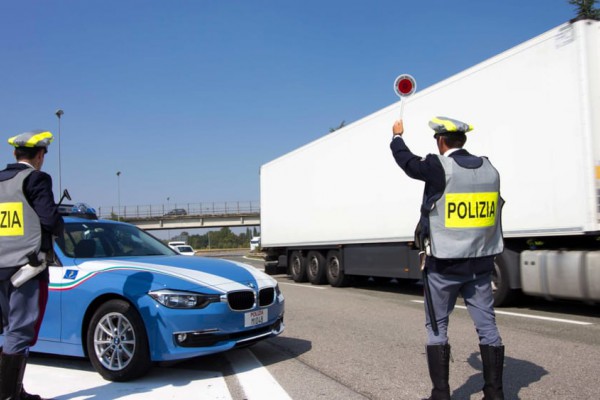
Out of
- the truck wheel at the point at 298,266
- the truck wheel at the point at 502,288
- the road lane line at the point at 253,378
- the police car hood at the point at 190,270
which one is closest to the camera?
the road lane line at the point at 253,378

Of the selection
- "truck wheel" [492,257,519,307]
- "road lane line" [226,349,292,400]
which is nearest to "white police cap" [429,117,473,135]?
"road lane line" [226,349,292,400]

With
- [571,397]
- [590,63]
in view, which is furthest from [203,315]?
[590,63]

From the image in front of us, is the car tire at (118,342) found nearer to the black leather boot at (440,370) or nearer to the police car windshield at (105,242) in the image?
the police car windshield at (105,242)

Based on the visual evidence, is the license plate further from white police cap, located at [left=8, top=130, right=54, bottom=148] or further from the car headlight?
white police cap, located at [left=8, top=130, right=54, bottom=148]

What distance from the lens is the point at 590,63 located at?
24.2ft

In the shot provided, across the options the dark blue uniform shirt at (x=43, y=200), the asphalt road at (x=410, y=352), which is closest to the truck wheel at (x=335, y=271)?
the asphalt road at (x=410, y=352)

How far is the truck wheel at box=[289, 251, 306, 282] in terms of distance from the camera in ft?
50.8

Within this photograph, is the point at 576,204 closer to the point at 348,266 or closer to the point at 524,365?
the point at 524,365

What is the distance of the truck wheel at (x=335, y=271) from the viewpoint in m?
13.7

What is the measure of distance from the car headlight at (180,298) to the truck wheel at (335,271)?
9011 millimetres

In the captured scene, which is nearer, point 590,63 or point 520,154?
point 590,63

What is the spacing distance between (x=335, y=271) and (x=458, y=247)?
34.3 ft

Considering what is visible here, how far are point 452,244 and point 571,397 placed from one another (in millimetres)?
1679

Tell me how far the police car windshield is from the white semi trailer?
529 centimetres
